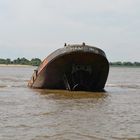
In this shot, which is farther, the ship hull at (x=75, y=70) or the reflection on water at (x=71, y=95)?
the ship hull at (x=75, y=70)

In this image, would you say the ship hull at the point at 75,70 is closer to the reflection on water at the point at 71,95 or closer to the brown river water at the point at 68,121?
the reflection on water at the point at 71,95

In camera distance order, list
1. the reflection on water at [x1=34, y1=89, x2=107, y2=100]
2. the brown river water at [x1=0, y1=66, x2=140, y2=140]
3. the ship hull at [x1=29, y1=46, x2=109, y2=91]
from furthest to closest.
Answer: the ship hull at [x1=29, y1=46, x2=109, y2=91]
the reflection on water at [x1=34, y1=89, x2=107, y2=100]
the brown river water at [x1=0, y1=66, x2=140, y2=140]

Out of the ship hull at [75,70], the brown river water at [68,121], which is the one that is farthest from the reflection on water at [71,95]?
the brown river water at [68,121]

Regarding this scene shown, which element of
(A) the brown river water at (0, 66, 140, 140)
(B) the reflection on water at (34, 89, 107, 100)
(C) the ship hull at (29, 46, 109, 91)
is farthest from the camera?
(C) the ship hull at (29, 46, 109, 91)

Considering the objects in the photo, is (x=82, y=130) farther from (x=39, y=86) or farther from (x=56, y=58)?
(x=39, y=86)

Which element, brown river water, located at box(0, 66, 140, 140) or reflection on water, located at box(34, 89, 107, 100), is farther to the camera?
reflection on water, located at box(34, 89, 107, 100)

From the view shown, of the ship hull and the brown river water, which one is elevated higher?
the ship hull

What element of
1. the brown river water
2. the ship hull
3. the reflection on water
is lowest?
the brown river water

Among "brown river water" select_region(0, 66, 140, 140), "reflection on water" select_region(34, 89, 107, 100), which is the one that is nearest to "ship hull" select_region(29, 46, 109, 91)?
"reflection on water" select_region(34, 89, 107, 100)

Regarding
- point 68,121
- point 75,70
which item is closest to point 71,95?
point 75,70

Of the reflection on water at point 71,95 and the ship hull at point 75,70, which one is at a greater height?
the ship hull at point 75,70

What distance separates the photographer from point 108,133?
10.0 metres

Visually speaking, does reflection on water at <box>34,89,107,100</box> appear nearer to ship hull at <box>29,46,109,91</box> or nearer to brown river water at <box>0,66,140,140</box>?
ship hull at <box>29,46,109,91</box>

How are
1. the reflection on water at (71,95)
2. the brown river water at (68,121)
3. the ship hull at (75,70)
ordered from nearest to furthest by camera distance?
the brown river water at (68,121)
the reflection on water at (71,95)
the ship hull at (75,70)
